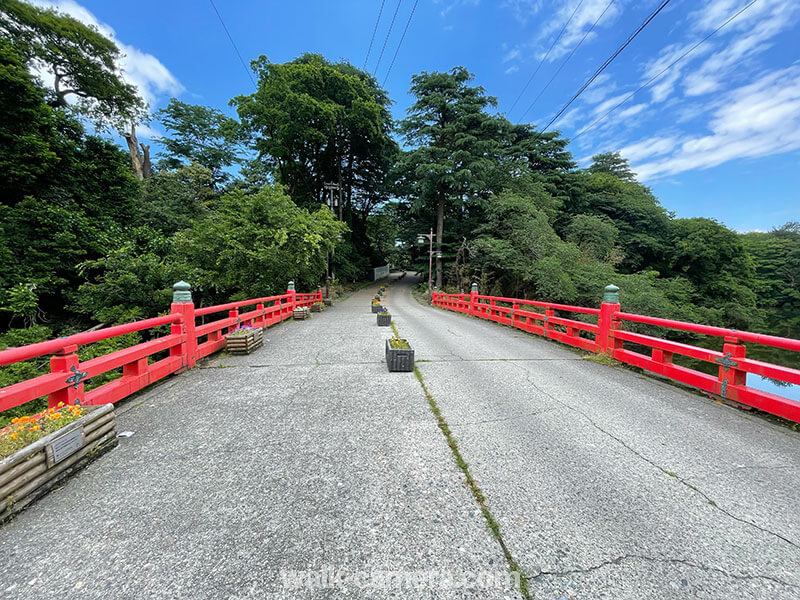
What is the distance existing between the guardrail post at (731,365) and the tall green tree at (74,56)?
26.3 m

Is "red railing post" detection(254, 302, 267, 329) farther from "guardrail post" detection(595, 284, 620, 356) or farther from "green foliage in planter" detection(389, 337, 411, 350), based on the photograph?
"guardrail post" detection(595, 284, 620, 356)

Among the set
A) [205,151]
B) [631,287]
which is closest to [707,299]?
[631,287]

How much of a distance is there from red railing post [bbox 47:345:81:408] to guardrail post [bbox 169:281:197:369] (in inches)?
72.8

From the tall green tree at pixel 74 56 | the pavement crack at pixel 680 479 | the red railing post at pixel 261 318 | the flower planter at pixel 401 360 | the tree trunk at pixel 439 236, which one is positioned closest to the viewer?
the pavement crack at pixel 680 479

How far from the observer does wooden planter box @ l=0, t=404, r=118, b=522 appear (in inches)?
70.4

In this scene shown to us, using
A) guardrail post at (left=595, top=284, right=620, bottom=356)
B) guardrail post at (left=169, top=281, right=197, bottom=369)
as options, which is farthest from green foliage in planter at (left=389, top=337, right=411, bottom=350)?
guardrail post at (left=595, top=284, right=620, bottom=356)

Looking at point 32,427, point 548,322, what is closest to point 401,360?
point 32,427

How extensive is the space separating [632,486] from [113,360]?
476cm

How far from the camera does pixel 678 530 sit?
1769 mm

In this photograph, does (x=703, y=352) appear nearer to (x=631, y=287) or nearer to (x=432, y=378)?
(x=432, y=378)

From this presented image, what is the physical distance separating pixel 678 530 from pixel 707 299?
28971 mm

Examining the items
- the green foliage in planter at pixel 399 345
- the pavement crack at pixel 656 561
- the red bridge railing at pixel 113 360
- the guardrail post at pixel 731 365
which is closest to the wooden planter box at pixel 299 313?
the red bridge railing at pixel 113 360

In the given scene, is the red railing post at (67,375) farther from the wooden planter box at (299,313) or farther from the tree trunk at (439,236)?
the tree trunk at (439,236)

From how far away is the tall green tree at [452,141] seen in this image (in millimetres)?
22672
